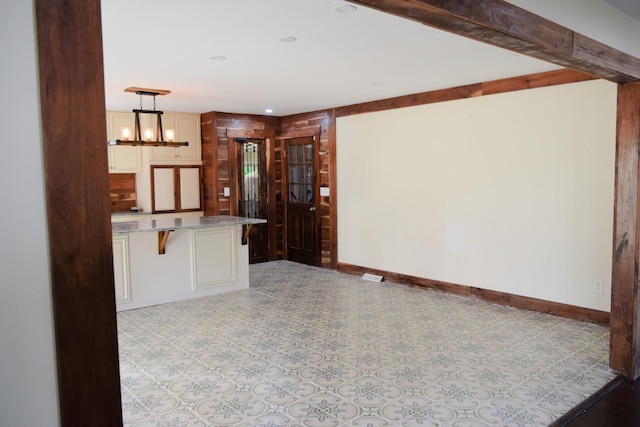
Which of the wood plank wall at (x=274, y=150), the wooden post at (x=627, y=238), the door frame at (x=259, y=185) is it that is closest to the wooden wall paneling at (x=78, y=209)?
the wooden post at (x=627, y=238)

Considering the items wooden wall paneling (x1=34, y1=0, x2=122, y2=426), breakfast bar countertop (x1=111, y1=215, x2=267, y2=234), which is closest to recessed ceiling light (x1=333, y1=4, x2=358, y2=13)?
wooden wall paneling (x1=34, y1=0, x2=122, y2=426)

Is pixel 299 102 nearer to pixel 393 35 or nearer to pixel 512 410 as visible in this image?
pixel 393 35

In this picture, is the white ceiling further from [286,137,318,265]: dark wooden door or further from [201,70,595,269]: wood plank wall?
[286,137,318,265]: dark wooden door

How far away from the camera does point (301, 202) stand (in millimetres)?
7918

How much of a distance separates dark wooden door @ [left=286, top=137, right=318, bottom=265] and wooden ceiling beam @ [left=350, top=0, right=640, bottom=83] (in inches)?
197

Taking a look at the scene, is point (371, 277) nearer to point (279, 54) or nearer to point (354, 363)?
point (354, 363)

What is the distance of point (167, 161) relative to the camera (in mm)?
7254

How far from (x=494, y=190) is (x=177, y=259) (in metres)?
3.78

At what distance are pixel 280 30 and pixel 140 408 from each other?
2729 millimetres

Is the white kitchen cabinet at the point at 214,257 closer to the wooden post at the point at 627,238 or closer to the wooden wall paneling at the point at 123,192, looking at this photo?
the wooden wall paneling at the point at 123,192

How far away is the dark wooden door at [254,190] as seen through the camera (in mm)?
7820

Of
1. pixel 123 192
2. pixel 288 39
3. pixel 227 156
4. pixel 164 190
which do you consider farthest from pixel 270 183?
pixel 288 39

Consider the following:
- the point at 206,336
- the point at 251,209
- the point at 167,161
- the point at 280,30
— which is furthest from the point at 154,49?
the point at 251,209

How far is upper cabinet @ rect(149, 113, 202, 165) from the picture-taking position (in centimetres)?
717
